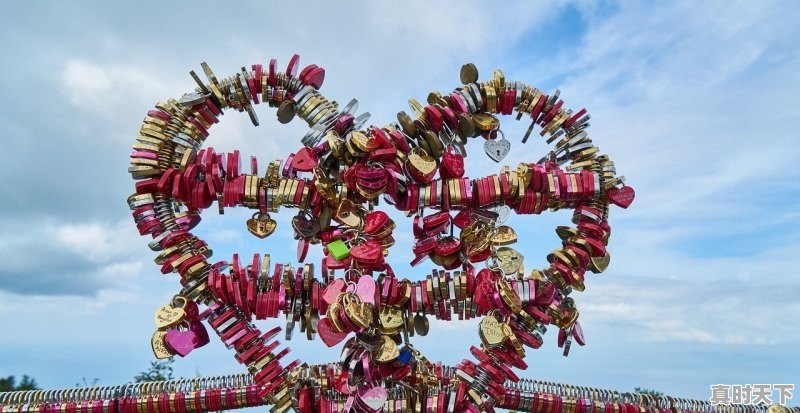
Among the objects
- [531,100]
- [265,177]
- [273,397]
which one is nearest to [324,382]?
[273,397]

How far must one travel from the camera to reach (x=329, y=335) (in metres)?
2.76

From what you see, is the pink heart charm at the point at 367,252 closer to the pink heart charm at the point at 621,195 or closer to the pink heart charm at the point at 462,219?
the pink heart charm at the point at 462,219

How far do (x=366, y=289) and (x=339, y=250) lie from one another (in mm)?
196

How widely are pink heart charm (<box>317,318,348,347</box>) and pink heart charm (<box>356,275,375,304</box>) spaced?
0.53 ft

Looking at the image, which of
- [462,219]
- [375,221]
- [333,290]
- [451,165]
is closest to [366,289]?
[333,290]

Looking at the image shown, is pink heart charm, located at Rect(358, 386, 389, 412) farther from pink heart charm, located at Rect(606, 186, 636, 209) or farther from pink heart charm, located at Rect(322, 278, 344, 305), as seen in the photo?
pink heart charm, located at Rect(606, 186, 636, 209)

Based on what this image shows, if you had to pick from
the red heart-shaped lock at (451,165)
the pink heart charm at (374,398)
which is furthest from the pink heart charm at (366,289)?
the red heart-shaped lock at (451,165)

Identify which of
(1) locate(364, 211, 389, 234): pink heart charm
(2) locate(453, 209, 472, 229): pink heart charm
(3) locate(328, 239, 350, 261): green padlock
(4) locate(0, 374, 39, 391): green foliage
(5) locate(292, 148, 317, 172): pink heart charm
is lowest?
(4) locate(0, 374, 39, 391): green foliage

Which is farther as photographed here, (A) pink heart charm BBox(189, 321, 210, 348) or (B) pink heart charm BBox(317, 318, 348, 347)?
(A) pink heart charm BBox(189, 321, 210, 348)

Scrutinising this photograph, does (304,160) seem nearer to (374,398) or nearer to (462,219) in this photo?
(462,219)

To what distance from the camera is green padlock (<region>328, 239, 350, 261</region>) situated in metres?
2.81

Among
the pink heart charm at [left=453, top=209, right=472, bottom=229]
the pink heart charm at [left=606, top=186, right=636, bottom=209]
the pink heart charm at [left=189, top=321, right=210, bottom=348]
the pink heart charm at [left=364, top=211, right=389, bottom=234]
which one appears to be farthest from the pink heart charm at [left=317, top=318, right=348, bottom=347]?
the pink heart charm at [left=606, top=186, right=636, bottom=209]

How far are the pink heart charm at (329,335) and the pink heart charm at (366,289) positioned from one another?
6.4 inches

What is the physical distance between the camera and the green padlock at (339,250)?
2.81 m
